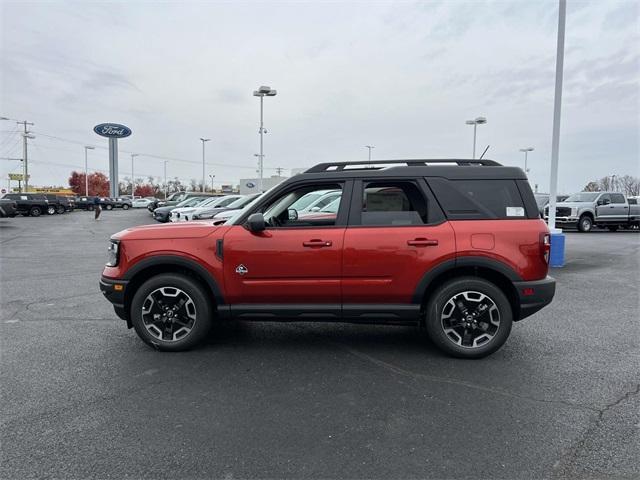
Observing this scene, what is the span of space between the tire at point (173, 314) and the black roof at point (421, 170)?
1606mm

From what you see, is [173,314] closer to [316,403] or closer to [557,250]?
[316,403]

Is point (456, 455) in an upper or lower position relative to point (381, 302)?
lower

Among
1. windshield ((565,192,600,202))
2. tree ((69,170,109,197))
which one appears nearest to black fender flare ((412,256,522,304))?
windshield ((565,192,600,202))

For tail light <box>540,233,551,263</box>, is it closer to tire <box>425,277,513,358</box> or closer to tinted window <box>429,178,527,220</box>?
tinted window <box>429,178,527,220</box>

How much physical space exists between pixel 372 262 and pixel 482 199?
128 centimetres

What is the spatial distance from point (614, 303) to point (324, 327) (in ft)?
15.6

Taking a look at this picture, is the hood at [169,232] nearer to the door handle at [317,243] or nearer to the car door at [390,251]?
the door handle at [317,243]

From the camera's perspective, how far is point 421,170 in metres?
4.56

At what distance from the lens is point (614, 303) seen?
273 inches

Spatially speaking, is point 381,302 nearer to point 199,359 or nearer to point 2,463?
point 199,359

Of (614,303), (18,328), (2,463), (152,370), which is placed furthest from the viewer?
(614,303)

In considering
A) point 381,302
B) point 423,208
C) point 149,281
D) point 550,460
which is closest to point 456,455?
point 550,460

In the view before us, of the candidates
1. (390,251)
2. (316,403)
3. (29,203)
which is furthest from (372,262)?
(29,203)

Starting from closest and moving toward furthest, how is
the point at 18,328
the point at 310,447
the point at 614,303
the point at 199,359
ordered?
the point at 310,447, the point at 199,359, the point at 18,328, the point at 614,303
